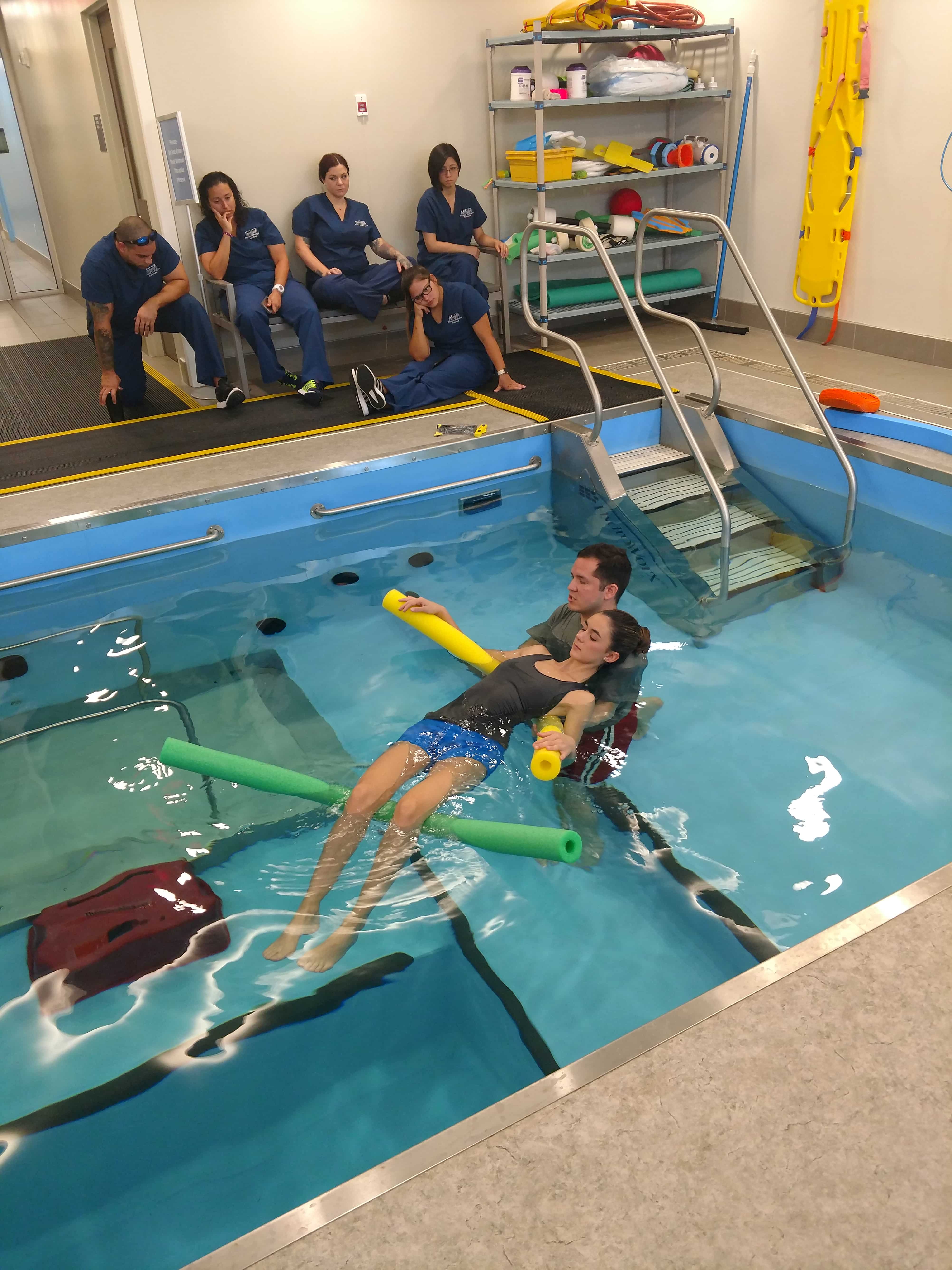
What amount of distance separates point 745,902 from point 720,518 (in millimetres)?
2445

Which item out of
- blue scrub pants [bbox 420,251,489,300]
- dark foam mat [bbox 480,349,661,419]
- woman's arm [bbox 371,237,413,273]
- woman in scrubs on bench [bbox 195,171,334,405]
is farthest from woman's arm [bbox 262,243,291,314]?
dark foam mat [bbox 480,349,661,419]

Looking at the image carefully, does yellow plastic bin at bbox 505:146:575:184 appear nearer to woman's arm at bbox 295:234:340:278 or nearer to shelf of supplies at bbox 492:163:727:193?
shelf of supplies at bbox 492:163:727:193

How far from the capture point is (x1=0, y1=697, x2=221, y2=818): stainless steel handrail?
302 cm

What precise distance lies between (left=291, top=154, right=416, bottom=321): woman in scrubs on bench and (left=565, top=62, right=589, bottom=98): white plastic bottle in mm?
1562

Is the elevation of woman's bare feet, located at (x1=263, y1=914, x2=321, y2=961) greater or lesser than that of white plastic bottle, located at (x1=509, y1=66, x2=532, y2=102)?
lesser

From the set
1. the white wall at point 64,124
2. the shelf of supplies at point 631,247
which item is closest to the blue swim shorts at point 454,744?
the shelf of supplies at point 631,247

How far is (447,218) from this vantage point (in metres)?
5.97

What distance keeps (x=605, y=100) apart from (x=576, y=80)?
0.27 m

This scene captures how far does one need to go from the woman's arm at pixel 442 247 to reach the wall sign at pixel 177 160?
143 cm

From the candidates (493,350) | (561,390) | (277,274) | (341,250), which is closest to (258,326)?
(277,274)

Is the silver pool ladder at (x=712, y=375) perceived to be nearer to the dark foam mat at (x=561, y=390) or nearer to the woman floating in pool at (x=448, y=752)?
the dark foam mat at (x=561, y=390)

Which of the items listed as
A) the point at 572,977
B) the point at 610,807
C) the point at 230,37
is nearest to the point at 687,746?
the point at 610,807

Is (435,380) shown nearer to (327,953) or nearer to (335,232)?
(335,232)

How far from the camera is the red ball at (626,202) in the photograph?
6.78 m
